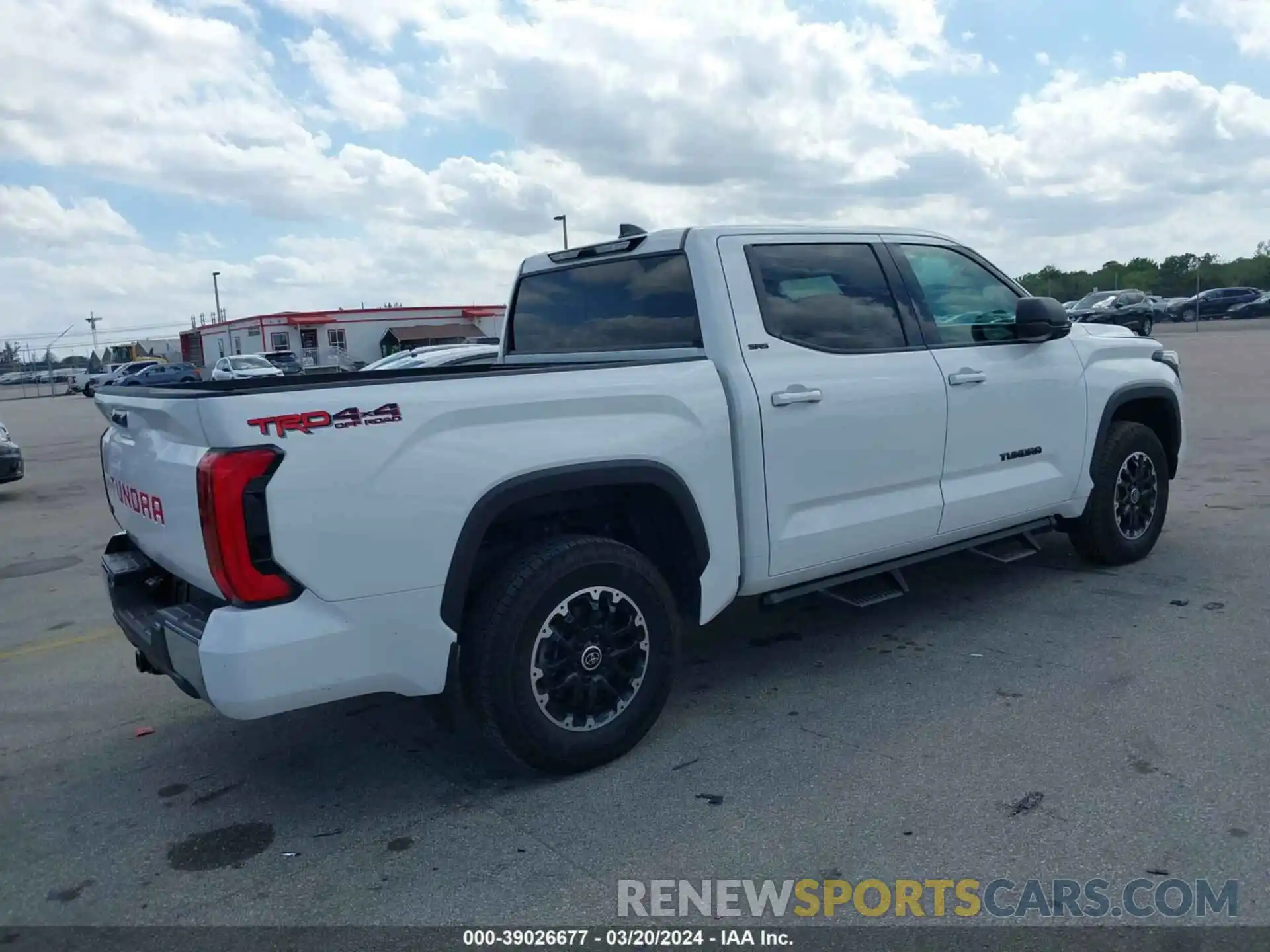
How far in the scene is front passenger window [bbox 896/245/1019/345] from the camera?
512 cm

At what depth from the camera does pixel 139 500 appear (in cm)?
373

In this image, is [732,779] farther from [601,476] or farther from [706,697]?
[601,476]

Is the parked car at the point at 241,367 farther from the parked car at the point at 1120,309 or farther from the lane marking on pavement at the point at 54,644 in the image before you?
the lane marking on pavement at the point at 54,644

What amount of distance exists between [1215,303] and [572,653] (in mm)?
53517

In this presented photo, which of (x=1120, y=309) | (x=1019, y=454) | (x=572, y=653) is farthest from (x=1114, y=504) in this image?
(x=1120, y=309)

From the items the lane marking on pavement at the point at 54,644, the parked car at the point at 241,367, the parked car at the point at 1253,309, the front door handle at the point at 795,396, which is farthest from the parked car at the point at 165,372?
the parked car at the point at 1253,309

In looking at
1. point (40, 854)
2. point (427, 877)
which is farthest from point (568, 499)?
point (40, 854)

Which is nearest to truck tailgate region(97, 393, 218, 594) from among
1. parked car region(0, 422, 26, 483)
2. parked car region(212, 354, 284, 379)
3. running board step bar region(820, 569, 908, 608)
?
running board step bar region(820, 569, 908, 608)

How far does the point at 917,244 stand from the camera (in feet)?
17.0

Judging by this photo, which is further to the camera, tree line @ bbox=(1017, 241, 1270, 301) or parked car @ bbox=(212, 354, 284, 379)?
tree line @ bbox=(1017, 241, 1270, 301)

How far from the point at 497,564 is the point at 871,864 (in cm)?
159

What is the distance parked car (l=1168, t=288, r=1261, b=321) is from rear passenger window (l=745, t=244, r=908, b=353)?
50052 mm

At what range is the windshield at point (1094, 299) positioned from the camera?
38219 millimetres

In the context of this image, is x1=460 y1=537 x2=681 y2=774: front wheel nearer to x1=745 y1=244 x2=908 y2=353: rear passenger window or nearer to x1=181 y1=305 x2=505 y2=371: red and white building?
x1=745 y1=244 x2=908 y2=353: rear passenger window
